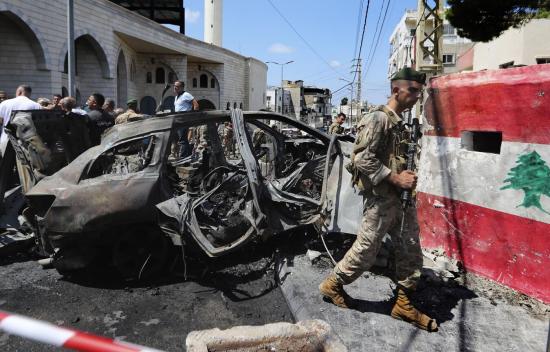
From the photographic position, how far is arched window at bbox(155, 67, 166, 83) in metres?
33.9

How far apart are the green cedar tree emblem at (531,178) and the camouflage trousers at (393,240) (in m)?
0.98

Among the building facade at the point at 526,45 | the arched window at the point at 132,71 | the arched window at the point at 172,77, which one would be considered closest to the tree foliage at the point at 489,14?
the building facade at the point at 526,45

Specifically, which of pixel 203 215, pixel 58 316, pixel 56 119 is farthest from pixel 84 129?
pixel 58 316

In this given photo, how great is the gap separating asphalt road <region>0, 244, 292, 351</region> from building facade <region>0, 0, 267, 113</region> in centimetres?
296

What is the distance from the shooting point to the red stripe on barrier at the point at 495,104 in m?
3.24

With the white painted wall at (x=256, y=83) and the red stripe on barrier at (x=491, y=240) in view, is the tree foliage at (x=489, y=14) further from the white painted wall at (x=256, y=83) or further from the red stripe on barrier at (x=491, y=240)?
the white painted wall at (x=256, y=83)

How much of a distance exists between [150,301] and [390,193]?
216 centimetres

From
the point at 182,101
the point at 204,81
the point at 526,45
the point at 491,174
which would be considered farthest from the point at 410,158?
the point at 204,81

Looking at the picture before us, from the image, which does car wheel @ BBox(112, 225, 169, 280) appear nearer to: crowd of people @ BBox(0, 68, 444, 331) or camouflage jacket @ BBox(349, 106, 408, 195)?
crowd of people @ BBox(0, 68, 444, 331)

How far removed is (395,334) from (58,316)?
2.53 m

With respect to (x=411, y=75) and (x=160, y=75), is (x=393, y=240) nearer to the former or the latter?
(x=411, y=75)

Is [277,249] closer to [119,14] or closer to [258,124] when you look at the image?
[258,124]

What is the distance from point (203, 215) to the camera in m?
4.13

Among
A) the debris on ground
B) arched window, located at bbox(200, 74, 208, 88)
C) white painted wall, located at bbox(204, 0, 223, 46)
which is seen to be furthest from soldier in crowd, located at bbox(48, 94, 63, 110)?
white painted wall, located at bbox(204, 0, 223, 46)
